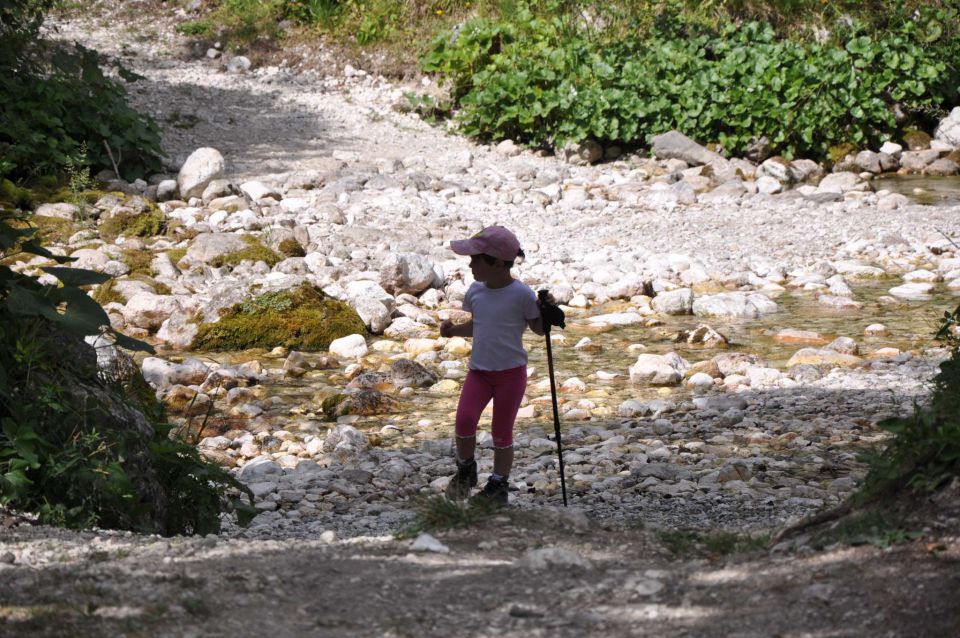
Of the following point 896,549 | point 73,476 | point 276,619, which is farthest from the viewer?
point 73,476

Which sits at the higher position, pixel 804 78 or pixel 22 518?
pixel 804 78

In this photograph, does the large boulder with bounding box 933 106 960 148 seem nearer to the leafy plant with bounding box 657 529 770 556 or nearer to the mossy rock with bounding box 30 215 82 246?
the mossy rock with bounding box 30 215 82 246

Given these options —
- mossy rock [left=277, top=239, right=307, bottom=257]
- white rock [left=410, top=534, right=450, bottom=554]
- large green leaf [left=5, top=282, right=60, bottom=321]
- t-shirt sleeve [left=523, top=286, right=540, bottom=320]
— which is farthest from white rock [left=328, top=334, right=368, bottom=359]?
white rock [left=410, top=534, right=450, bottom=554]

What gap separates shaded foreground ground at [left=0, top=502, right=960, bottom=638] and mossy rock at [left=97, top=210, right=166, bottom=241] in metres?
7.71

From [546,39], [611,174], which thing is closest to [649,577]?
[611,174]

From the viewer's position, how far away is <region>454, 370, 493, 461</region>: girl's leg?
17.3 feet

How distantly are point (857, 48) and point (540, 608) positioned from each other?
14.6 metres

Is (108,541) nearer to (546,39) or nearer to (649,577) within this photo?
(649,577)

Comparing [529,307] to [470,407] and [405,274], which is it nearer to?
[470,407]

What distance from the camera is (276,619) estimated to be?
312 cm

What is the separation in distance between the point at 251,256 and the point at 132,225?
155cm

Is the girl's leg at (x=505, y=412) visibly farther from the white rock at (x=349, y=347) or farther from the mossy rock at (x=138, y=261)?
the mossy rock at (x=138, y=261)

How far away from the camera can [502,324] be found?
523 centimetres

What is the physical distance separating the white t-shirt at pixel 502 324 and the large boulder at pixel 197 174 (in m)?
7.92
